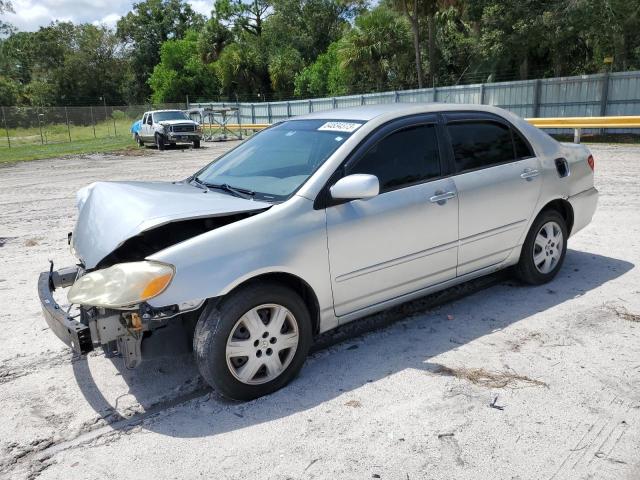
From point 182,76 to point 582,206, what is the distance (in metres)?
51.1

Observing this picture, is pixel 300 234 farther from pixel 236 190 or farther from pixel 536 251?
pixel 536 251

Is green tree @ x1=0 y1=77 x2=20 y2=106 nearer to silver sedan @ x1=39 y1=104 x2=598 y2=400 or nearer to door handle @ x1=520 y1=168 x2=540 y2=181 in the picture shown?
silver sedan @ x1=39 y1=104 x2=598 y2=400

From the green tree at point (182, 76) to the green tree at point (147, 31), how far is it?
10.2m

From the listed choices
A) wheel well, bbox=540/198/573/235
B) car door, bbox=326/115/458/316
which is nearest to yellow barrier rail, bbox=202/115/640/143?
wheel well, bbox=540/198/573/235

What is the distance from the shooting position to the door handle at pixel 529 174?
15.6 feet

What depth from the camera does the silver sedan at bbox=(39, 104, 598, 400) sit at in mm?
3150

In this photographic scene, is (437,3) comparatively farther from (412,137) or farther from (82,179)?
(412,137)

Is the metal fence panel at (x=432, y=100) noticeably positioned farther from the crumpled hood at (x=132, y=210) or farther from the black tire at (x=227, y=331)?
the black tire at (x=227, y=331)

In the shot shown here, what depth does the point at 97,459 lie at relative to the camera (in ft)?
9.48

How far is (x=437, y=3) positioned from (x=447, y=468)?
28745 millimetres

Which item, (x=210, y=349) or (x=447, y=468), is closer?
(x=447, y=468)

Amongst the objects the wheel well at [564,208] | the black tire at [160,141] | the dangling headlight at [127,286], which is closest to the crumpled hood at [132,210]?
the dangling headlight at [127,286]

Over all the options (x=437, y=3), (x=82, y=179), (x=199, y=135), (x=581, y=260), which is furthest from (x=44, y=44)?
(x=581, y=260)

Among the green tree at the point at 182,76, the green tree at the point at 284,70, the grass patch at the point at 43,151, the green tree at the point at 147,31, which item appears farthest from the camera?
the green tree at the point at 147,31
